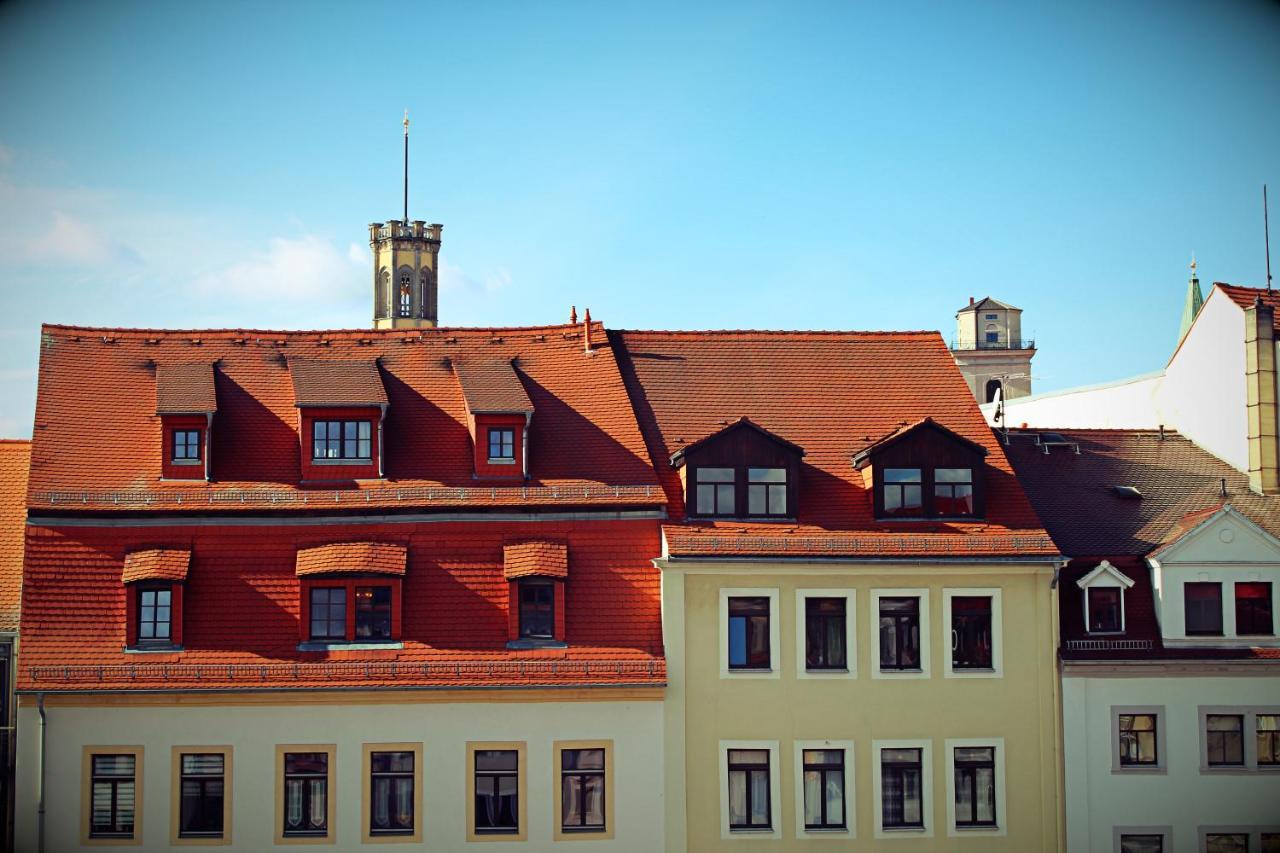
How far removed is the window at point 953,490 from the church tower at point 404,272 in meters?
94.2

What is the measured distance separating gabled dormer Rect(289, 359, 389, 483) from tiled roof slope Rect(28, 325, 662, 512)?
41 centimetres

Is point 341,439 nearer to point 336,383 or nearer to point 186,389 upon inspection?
point 336,383

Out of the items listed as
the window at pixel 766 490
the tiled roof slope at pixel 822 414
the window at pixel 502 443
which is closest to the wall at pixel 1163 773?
the tiled roof slope at pixel 822 414

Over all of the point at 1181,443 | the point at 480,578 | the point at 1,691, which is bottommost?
the point at 1,691

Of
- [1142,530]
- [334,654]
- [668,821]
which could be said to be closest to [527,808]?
[668,821]

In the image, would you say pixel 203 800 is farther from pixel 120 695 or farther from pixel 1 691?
pixel 1 691

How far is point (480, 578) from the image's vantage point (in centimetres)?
3672

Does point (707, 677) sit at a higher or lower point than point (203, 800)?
higher

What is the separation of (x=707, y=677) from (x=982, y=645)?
622 centimetres

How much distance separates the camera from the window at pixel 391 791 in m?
35.6

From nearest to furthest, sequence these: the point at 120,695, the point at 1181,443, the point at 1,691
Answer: the point at 120,695, the point at 1,691, the point at 1181,443

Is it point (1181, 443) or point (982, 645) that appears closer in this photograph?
point (982, 645)

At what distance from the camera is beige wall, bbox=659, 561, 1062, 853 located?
36281 millimetres

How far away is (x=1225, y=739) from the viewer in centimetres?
3775
